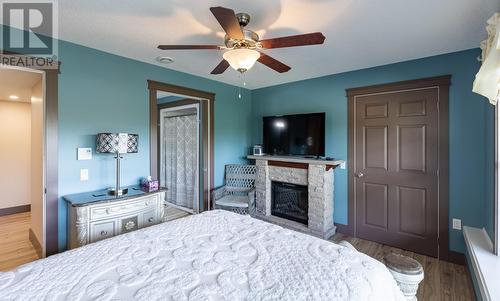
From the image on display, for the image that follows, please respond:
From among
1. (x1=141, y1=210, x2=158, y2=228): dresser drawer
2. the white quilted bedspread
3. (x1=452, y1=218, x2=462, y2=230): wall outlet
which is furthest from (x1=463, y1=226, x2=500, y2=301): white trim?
(x1=141, y1=210, x2=158, y2=228): dresser drawer

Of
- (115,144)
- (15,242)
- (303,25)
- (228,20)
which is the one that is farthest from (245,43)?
(15,242)

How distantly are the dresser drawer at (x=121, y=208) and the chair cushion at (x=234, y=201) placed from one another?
1162mm

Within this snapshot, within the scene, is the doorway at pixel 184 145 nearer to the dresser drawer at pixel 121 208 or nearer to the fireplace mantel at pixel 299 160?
the dresser drawer at pixel 121 208

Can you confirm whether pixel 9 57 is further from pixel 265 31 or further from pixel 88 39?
pixel 265 31

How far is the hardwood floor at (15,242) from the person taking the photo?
2734mm

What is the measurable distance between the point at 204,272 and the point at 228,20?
1.46m

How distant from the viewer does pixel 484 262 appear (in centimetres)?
192

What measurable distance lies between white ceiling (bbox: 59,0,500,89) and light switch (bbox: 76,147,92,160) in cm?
110

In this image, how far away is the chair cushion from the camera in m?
3.65

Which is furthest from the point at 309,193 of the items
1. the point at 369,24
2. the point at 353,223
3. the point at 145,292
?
the point at 145,292

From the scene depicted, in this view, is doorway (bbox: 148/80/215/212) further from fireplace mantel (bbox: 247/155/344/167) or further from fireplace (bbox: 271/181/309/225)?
fireplace (bbox: 271/181/309/225)

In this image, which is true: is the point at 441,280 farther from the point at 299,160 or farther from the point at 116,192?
the point at 116,192

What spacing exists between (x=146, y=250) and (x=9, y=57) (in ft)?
7.36

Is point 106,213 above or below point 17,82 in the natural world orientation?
below
